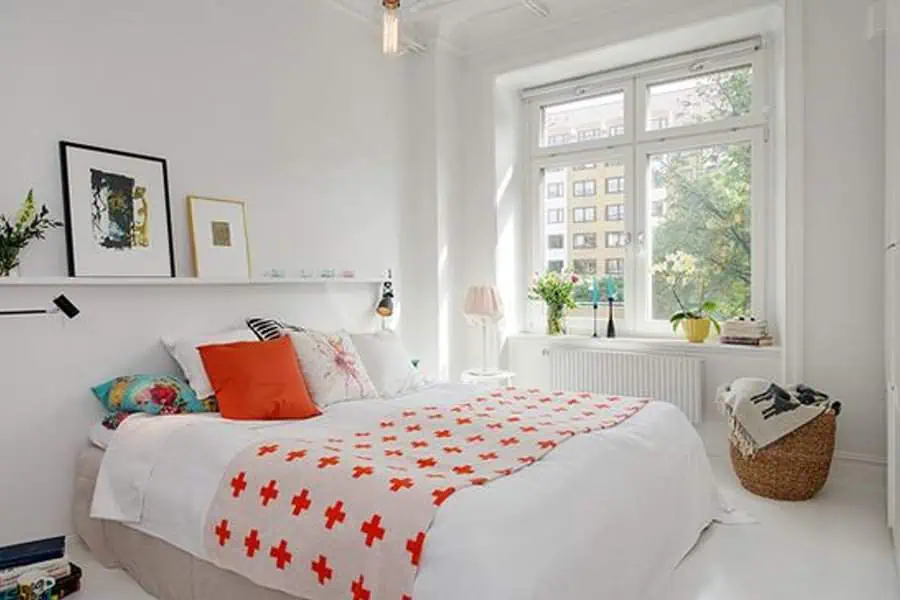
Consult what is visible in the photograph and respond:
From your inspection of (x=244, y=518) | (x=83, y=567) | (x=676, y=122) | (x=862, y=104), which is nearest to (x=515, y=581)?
→ (x=244, y=518)

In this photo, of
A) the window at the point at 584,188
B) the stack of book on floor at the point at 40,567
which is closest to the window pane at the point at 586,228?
the window at the point at 584,188

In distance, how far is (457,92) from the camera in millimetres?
4598

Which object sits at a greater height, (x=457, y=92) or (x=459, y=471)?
(x=457, y=92)

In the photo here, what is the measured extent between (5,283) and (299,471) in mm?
1433

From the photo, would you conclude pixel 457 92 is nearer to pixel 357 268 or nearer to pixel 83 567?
pixel 357 268

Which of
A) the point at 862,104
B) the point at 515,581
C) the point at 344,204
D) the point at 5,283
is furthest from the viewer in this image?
the point at 344,204

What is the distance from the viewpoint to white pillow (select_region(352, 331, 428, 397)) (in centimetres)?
320

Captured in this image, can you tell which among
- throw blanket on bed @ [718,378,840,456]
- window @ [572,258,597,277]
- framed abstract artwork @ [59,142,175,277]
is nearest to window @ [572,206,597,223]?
window @ [572,258,597,277]

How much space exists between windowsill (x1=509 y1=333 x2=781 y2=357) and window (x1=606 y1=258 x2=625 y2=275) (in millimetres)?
496

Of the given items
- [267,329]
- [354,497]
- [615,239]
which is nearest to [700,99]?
[615,239]

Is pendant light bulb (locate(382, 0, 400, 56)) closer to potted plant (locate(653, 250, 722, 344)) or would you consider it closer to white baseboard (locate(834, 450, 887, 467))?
potted plant (locate(653, 250, 722, 344))

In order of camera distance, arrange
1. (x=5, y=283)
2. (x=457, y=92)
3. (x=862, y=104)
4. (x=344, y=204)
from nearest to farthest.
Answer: (x=5, y=283) < (x=862, y=104) < (x=344, y=204) < (x=457, y=92)

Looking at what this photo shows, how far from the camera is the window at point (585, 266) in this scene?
455 centimetres

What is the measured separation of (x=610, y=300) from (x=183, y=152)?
2913mm
